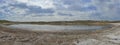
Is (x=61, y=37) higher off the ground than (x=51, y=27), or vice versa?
(x=51, y=27)

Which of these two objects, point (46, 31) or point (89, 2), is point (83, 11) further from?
point (46, 31)

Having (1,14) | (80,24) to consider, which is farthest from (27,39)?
(80,24)

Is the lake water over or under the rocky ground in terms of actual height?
over

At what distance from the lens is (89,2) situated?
236 centimetres

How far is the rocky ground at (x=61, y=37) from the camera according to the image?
7.71 ft

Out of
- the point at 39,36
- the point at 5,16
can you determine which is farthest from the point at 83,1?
the point at 5,16

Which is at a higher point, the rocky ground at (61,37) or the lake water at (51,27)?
the lake water at (51,27)

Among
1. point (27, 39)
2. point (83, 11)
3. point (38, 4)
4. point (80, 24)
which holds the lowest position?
point (27, 39)

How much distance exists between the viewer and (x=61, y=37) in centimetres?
236

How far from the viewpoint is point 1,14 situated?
92.4 inches

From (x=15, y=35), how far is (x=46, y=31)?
1.53 feet

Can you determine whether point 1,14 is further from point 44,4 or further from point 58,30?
point 58,30

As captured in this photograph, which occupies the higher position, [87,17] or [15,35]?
[87,17]

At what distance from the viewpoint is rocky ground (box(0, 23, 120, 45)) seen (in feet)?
7.71
